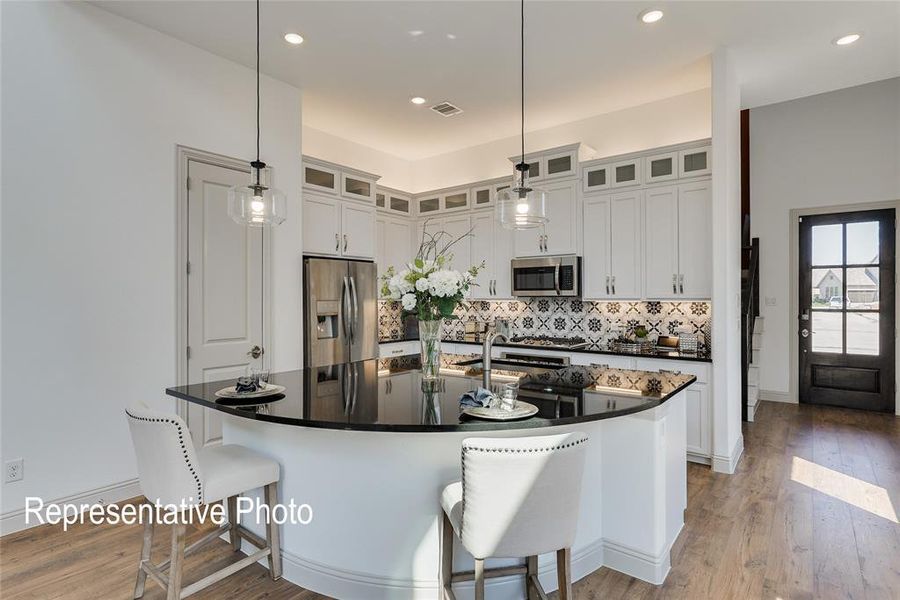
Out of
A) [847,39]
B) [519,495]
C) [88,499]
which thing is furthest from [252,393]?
[847,39]

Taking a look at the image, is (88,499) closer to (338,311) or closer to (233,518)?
(233,518)

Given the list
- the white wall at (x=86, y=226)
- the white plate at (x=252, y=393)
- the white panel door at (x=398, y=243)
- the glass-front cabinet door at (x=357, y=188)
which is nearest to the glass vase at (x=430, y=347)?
the white plate at (x=252, y=393)

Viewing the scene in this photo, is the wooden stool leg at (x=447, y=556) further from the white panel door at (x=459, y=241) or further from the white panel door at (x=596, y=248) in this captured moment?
the white panel door at (x=459, y=241)

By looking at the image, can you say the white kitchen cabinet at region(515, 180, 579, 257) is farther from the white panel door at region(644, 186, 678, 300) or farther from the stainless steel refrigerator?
the stainless steel refrigerator

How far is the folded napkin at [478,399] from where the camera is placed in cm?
189

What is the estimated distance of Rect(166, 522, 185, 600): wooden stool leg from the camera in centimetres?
194

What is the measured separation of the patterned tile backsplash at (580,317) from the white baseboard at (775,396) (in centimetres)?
232

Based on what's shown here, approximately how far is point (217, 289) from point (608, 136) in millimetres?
4062

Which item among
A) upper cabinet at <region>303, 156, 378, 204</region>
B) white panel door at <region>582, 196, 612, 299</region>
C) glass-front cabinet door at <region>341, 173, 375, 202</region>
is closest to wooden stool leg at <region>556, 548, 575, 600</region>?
white panel door at <region>582, 196, 612, 299</region>

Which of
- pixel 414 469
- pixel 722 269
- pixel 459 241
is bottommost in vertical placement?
pixel 414 469

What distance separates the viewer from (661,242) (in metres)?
4.27

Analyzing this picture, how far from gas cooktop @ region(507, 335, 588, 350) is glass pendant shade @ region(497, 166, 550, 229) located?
2.10m

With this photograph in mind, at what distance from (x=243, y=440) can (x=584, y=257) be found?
3531 millimetres

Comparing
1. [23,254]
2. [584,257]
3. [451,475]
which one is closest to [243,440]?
[451,475]
